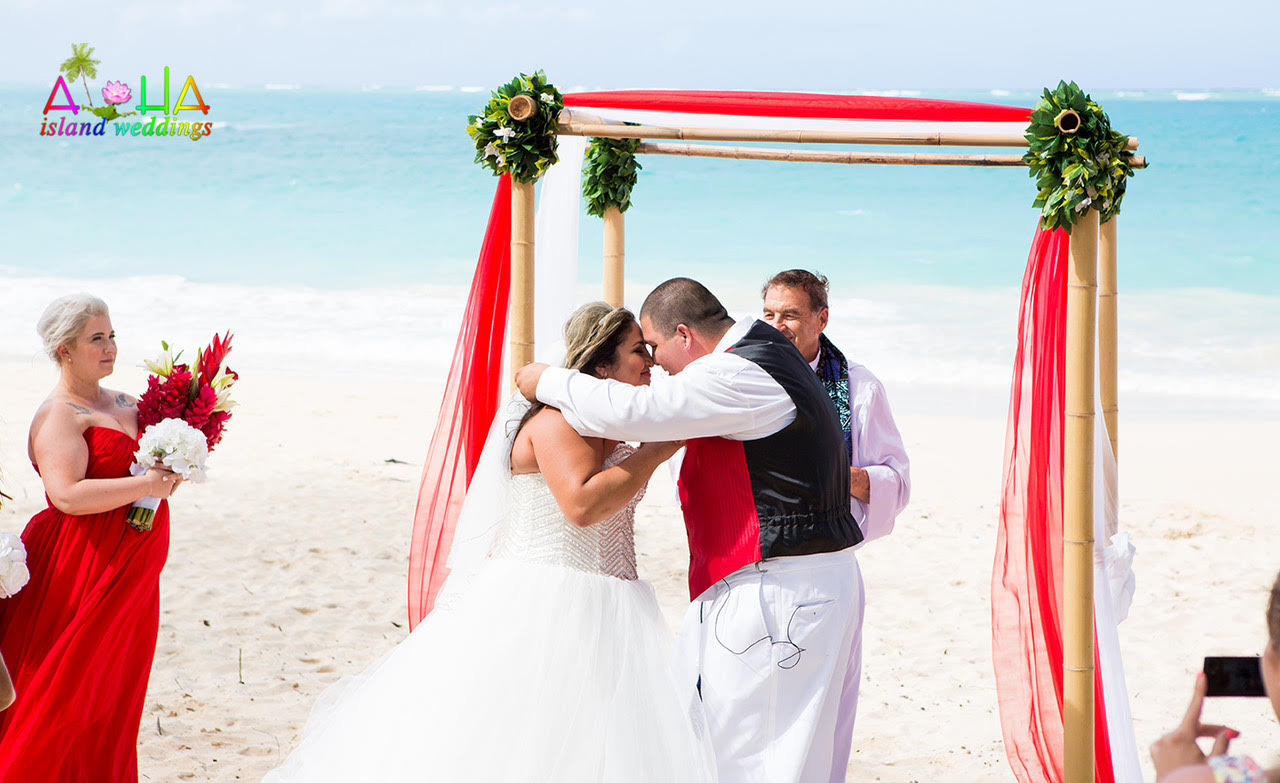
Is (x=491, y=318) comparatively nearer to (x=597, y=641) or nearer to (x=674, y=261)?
(x=597, y=641)

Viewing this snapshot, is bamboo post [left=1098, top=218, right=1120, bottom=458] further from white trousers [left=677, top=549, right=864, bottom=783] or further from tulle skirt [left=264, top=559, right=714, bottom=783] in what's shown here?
tulle skirt [left=264, top=559, right=714, bottom=783]

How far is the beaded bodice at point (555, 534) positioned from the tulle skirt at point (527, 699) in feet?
0.13

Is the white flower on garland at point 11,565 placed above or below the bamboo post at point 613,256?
below

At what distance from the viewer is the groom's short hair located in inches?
139

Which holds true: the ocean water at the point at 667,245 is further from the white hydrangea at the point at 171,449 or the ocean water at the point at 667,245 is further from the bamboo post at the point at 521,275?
the white hydrangea at the point at 171,449

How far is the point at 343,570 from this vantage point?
24.6 ft

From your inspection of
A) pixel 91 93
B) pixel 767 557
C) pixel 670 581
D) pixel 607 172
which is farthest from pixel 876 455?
pixel 91 93

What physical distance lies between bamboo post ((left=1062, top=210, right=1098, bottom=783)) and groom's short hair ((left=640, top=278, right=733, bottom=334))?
3.99 ft

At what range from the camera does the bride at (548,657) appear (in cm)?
323

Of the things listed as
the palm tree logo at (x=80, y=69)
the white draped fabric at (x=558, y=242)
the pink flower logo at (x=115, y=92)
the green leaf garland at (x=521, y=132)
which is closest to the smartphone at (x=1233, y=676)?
the green leaf garland at (x=521, y=132)

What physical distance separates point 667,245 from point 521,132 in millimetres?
23521

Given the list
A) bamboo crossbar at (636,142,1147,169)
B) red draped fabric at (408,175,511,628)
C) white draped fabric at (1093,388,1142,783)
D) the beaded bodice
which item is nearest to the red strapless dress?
red draped fabric at (408,175,511,628)

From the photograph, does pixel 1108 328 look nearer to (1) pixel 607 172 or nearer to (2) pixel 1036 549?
(2) pixel 1036 549

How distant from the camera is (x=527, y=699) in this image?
328 centimetres
